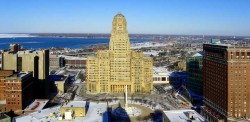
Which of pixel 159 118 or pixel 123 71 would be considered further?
pixel 123 71

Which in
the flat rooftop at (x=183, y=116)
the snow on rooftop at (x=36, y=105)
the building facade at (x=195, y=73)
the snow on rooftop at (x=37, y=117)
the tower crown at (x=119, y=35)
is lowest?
the snow on rooftop at (x=36, y=105)

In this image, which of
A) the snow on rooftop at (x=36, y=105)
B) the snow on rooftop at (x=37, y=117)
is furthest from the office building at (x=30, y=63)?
the snow on rooftop at (x=37, y=117)

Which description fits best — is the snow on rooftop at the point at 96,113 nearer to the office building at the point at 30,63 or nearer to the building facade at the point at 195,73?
the office building at the point at 30,63

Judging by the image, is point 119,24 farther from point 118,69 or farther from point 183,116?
point 183,116

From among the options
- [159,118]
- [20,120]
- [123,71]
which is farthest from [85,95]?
[20,120]

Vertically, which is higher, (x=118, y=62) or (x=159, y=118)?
(x=118, y=62)

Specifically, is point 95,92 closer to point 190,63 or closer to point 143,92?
point 143,92

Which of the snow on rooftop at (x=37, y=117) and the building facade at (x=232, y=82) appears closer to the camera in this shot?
the snow on rooftop at (x=37, y=117)
